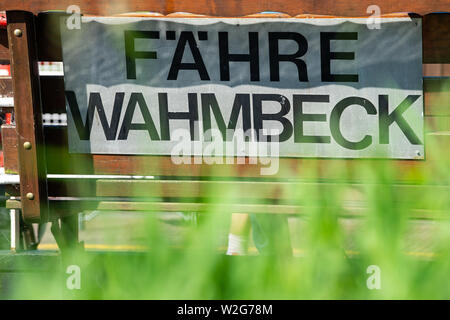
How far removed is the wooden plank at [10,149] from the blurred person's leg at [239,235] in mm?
1397

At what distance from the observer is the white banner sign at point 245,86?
8.38 feet

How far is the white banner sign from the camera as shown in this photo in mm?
2555

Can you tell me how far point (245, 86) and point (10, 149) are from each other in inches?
47.3

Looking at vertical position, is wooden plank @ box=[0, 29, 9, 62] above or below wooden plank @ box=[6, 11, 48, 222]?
above

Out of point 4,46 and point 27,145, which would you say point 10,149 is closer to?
point 27,145

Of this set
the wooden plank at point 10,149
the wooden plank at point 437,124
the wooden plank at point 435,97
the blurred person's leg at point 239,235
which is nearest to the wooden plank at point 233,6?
the wooden plank at point 435,97

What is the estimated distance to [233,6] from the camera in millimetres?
2633

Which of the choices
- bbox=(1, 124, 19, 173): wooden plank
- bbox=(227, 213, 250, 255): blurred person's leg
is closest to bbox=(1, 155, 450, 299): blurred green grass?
bbox=(1, 124, 19, 173): wooden plank

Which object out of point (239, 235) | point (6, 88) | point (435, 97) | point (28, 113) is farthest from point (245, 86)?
point (239, 235)

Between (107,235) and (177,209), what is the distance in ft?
2.60

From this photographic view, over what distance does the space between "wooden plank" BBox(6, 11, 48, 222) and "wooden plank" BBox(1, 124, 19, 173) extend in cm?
11

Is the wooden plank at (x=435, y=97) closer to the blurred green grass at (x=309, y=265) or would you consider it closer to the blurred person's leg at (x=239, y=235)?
the blurred green grass at (x=309, y=265)

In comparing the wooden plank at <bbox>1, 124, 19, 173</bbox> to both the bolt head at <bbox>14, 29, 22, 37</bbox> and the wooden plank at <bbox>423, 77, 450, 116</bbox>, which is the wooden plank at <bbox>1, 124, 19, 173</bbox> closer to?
the bolt head at <bbox>14, 29, 22, 37</bbox>

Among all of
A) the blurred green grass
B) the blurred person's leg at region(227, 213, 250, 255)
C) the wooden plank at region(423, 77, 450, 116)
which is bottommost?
the blurred person's leg at region(227, 213, 250, 255)
